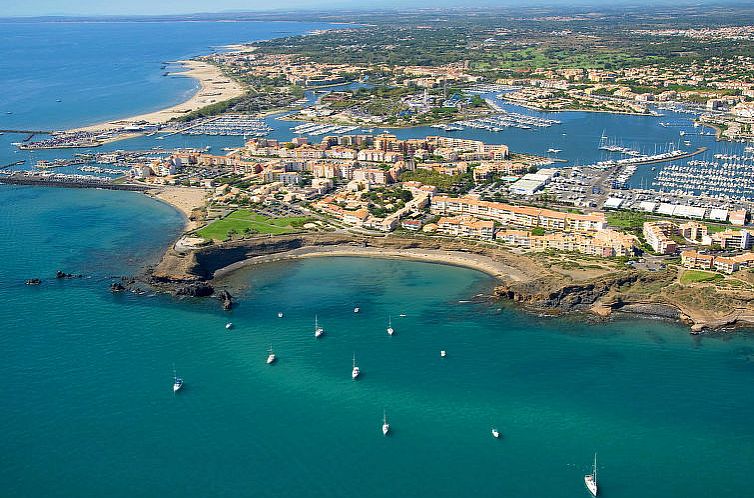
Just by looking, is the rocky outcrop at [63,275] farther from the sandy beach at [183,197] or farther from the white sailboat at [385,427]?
the white sailboat at [385,427]

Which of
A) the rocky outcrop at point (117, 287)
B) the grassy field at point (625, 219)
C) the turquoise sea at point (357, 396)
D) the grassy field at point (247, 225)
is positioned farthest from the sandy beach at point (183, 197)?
the grassy field at point (625, 219)

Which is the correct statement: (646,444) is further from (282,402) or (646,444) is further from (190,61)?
(190,61)

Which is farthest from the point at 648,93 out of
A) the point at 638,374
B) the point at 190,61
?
the point at 190,61

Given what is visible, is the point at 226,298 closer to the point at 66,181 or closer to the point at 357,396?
the point at 357,396

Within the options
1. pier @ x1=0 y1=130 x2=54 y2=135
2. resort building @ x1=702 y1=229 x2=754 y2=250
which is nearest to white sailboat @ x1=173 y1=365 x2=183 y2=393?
resort building @ x1=702 y1=229 x2=754 y2=250

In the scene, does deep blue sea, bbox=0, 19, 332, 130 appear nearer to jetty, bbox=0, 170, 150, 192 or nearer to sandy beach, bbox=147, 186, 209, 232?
jetty, bbox=0, 170, 150, 192
